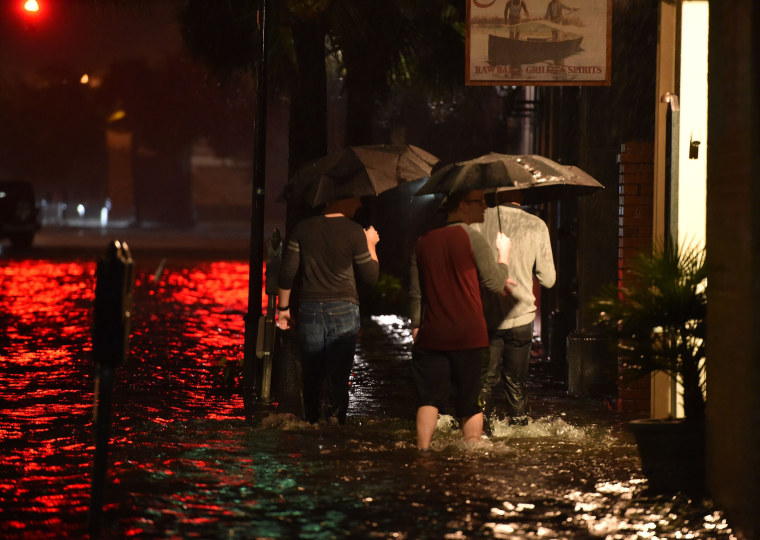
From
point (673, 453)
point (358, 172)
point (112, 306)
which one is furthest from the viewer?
point (358, 172)

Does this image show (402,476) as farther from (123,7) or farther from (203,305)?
(203,305)

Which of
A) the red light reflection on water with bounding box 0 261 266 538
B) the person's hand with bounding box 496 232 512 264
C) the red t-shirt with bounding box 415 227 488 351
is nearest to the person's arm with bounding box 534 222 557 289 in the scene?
the person's hand with bounding box 496 232 512 264

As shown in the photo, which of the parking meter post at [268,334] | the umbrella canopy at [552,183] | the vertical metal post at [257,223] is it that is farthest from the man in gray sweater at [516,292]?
the vertical metal post at [257,223]

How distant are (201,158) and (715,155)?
83.3 m

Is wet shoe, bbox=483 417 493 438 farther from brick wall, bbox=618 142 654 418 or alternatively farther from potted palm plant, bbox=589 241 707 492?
potted palm plant, bbox=589 241 707 492

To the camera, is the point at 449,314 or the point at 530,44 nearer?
the point at 449,314

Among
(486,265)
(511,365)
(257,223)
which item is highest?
(257,223)

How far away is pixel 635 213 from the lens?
10781 mm

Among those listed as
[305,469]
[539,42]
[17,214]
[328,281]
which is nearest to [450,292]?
[328,281]

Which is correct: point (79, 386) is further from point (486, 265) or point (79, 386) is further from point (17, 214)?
point (17, 214)

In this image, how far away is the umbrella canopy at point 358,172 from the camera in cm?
945

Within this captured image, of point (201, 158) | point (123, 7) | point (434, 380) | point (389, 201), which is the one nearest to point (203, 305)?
point (389, 201)

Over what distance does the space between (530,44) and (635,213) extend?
156 centimetres

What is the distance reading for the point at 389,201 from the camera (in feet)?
80.0
